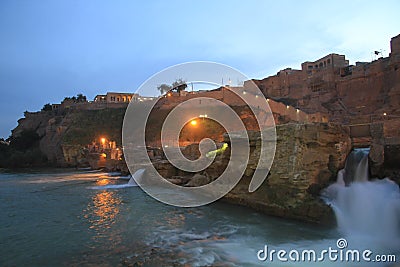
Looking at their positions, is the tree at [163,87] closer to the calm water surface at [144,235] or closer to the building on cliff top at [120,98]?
the building on cliff top at [120,98]

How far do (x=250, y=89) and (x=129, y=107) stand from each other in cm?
2754

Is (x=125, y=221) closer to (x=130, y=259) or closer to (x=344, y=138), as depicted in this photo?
(x=130, y=259)

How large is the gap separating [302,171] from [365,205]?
216 cm

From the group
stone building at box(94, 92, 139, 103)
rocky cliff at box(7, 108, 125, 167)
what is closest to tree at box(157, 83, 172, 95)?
stone building at box(94, 92, 139, 103)

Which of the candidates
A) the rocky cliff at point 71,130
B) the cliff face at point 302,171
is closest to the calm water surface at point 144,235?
the cliff face at point 302,171

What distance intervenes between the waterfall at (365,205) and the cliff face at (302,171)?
0.42 metres
